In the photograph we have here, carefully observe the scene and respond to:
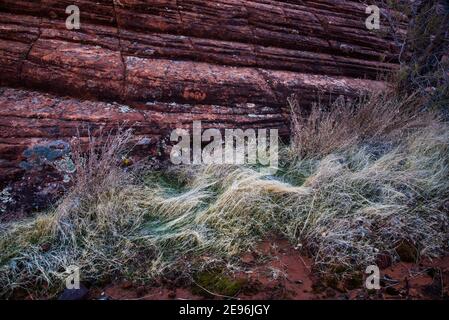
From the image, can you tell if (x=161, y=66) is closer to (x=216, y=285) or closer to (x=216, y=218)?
(x=216, y=218)

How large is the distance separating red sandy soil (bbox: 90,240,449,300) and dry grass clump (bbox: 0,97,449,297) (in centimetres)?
12

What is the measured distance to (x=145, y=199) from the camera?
145 inches

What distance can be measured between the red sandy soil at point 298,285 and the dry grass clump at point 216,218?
0.12 m

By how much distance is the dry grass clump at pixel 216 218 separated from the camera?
292 cm

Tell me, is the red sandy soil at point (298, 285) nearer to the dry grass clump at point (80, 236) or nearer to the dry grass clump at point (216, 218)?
the dry grass clump at point (216, 218)

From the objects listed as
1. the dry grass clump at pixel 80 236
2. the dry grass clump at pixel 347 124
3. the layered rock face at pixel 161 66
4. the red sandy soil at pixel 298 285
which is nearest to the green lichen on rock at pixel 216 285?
the red sandy soil at pixel 298 285

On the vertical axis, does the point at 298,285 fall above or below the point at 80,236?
below

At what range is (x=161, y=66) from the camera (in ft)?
16.7

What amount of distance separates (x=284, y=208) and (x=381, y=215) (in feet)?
3.09

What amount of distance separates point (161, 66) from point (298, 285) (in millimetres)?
3744

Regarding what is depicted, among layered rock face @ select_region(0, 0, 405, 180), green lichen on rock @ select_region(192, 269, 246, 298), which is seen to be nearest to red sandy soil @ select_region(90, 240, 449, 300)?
green lichen on rock @ select_region(192, 269, 246, 298)

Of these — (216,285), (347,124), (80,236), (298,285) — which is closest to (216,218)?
(216,285)

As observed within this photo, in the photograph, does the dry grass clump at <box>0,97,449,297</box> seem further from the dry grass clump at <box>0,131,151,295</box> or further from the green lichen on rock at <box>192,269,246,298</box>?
the green lichen on rock at <box>192,269,246,298</box>
